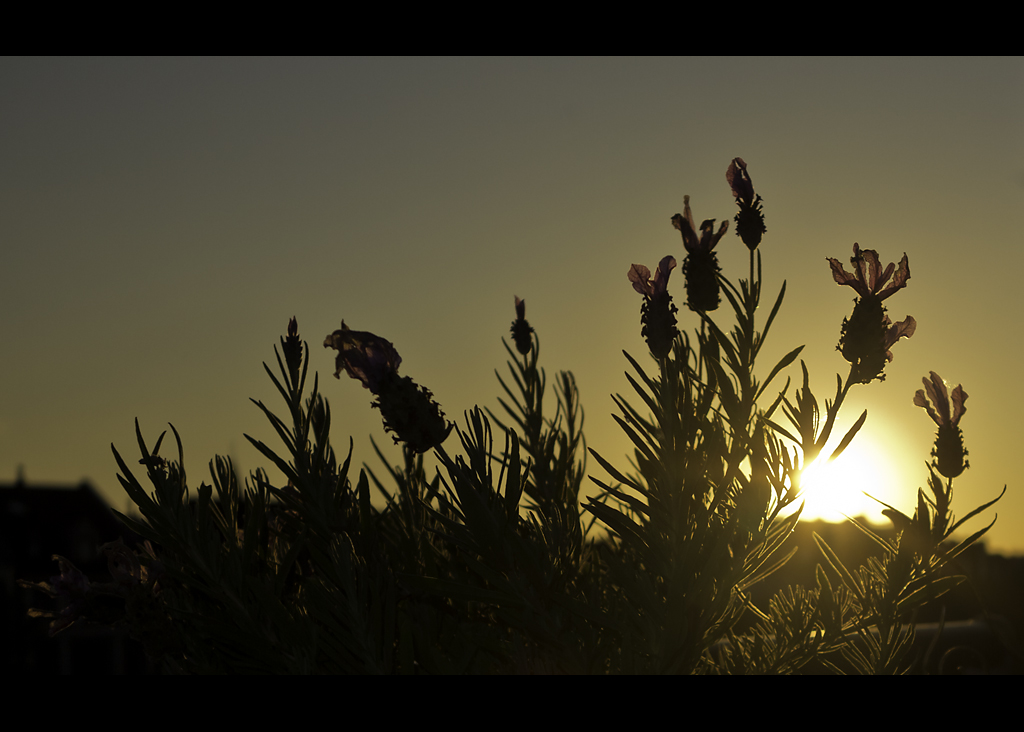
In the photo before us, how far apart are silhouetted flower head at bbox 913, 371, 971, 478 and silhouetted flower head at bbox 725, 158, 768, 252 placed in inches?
18.4

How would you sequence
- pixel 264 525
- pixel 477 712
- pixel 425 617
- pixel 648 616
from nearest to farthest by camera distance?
pixel 477 712 < pixel 648 616 < pixel 425 617 < pixel 264 525

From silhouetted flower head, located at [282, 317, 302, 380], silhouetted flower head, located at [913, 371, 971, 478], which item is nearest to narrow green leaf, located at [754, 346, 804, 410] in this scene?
silhouetted flower head, located at [913, 371, 971, 478]

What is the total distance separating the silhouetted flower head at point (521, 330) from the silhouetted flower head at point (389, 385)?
95 centimetres

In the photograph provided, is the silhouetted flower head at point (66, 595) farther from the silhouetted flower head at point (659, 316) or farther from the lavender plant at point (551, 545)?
the silhouetted flower head at point (659, 316)

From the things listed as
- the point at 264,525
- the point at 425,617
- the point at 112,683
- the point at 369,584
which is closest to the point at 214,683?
the point at 112,683

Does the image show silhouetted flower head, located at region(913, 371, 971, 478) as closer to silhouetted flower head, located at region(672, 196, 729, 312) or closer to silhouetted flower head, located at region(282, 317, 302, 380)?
silhouetted flower head, located at region(672, 196, 729, 312)

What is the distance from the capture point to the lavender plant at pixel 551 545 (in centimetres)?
114

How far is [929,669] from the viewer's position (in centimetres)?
166

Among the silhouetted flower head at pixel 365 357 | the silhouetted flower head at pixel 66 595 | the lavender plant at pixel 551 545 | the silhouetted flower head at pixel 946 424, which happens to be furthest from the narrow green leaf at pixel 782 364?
the silhouetted flower head at pixel 66 595

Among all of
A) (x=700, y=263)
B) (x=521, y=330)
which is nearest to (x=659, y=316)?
(x=700, y=263)

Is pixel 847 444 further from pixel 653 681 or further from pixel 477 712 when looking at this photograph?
pixel 477 712
